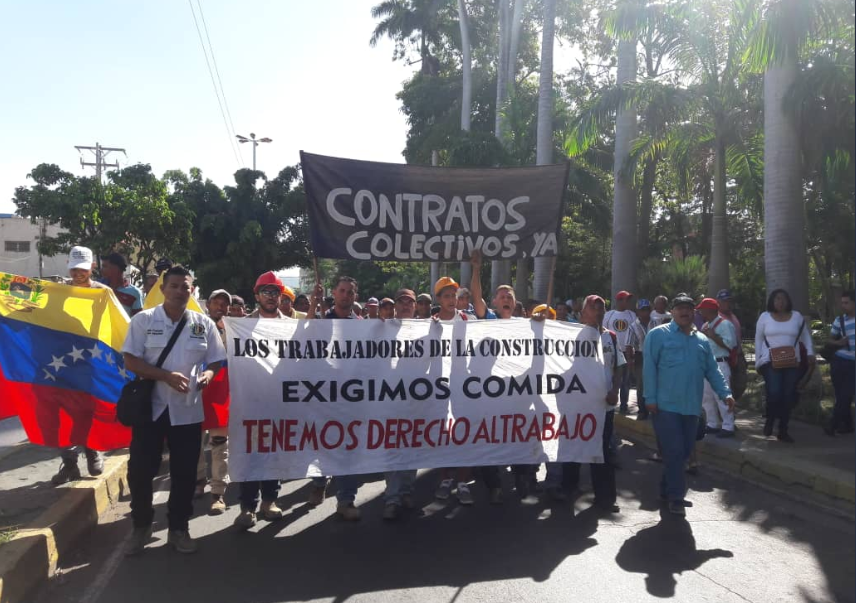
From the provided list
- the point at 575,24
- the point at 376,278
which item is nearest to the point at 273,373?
the point at 575,24

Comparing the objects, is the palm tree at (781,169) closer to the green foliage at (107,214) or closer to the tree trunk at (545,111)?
the tree trunk at (545,111)

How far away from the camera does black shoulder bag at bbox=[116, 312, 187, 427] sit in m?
4.75

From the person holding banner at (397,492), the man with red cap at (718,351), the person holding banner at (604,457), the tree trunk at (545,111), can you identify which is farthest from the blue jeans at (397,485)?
the tree trunk at (545,111)

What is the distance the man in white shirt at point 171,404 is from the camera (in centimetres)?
482

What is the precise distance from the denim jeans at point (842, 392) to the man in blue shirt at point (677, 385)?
3420 millimetres

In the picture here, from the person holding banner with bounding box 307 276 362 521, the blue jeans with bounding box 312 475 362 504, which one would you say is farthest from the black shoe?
the blue jeans with bounding box 312 475 362 504

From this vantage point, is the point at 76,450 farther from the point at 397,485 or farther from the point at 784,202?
the point at 784,202

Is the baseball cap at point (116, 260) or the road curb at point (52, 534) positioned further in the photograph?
the baseball cap at point (116, 260)

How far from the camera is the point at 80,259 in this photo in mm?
6145

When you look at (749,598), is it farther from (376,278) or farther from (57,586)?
(376,278)

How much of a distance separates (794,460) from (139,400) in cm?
612

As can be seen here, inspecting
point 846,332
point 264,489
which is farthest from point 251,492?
point 846,332

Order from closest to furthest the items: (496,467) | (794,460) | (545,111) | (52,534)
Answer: (52,534) → (496,467) → (794,460) → (545,111)

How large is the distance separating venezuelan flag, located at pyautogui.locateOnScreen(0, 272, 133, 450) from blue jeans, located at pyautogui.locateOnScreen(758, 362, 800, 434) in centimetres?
687
